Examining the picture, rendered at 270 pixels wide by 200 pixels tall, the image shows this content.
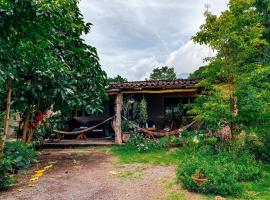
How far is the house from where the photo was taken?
1320cm

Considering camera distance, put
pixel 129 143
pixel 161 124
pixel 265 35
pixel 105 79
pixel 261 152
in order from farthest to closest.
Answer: pixel 265 35 < pixel 161 124 < pixel 129 143 < pixel 105 79 < pixel 261 152

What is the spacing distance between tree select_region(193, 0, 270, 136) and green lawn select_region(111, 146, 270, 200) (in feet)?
5.72

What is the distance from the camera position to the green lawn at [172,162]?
608cm

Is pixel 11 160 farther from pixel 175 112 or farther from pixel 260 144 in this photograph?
pixel 175 112

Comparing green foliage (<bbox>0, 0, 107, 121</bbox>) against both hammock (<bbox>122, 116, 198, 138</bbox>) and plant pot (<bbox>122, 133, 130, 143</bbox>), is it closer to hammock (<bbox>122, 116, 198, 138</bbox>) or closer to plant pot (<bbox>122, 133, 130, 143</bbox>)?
hammock (<bbox>122, 116, 198, 138</bbox>)

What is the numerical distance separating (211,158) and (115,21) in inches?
383

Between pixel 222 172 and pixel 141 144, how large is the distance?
5.34 metres

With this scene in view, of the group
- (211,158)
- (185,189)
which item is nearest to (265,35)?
(211,158)

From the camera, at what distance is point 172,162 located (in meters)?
9.34

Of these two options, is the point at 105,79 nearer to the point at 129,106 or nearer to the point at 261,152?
the point at 129,106

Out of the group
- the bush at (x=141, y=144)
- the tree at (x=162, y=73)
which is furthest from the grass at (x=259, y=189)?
the tree at (x=162, y=73)

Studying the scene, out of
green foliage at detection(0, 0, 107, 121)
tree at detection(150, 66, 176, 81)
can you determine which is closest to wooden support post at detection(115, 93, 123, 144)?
green foliage at detection(0, 0, 107, 121)

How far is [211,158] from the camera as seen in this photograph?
8.31m

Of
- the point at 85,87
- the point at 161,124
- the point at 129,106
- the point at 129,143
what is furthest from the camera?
the point at 161,124
